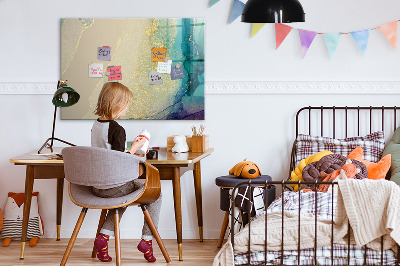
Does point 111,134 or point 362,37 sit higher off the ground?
point 362,37

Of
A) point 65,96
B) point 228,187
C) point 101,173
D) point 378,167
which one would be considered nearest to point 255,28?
point 228,187

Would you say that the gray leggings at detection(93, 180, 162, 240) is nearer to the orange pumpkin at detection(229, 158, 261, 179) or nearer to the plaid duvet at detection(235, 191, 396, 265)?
the orange pumpkin at detection(229, 158, 261, 179)

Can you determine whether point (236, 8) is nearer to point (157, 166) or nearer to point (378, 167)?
point (157, 166)

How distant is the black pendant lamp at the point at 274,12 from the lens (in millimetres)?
3113

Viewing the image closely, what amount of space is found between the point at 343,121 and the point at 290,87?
45 centimetres

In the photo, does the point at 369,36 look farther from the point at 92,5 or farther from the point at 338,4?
the point at 92,5

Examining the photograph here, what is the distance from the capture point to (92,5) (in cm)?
437

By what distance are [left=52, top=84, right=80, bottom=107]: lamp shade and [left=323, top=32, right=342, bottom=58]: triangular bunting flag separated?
1771 millimetres

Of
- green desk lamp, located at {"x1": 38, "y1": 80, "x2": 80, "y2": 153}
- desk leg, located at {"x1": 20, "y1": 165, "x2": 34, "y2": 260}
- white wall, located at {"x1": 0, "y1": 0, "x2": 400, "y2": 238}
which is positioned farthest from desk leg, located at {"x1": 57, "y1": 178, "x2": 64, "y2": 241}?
desk leg, located at {"x1": 20, "y1": 165, "x2": 34, "y2": 260}

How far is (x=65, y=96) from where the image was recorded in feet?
13.8

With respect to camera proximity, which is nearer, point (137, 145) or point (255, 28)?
point (137, 145)

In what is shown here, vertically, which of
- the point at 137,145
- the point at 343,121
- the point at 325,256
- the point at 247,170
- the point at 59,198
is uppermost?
the point at 343,121

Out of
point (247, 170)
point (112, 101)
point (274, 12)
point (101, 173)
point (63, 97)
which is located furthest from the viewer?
point (63, 97)

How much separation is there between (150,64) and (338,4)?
139cm
